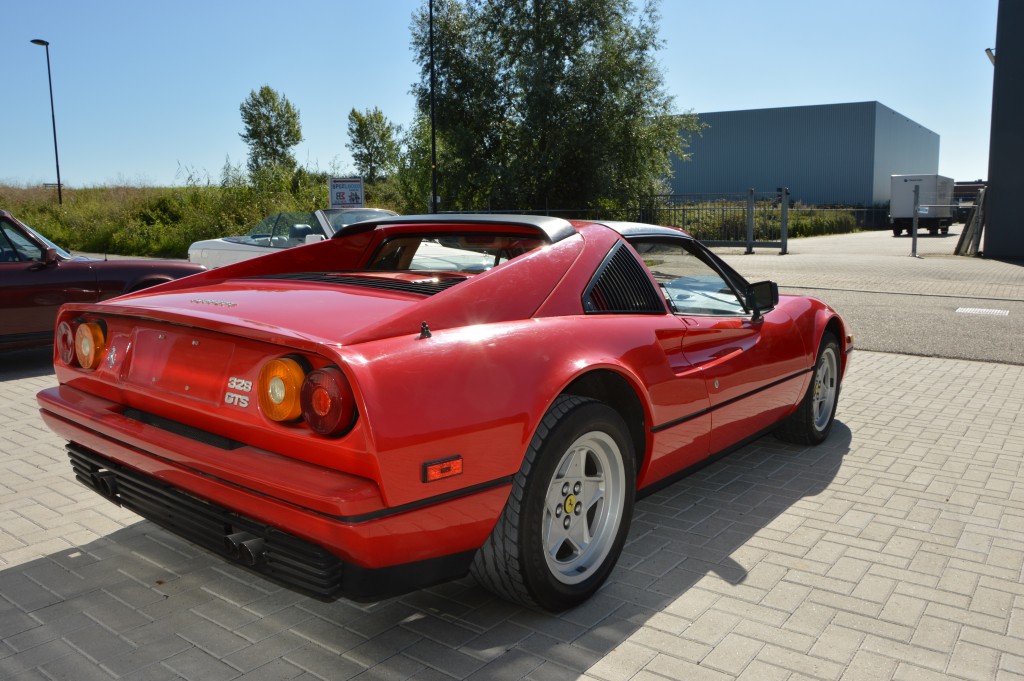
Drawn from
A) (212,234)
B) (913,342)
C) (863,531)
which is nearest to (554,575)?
(863,531)

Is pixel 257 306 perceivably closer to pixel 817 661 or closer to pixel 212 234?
pixel 817 661

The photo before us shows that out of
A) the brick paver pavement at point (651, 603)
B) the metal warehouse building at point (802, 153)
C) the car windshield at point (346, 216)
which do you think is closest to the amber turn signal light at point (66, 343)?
the brick paver pavement at point (651, 603)

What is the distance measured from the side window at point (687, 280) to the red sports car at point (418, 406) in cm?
3

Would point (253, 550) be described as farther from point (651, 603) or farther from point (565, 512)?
point (651, 603)

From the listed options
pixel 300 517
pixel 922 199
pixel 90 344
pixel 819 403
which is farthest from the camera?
pixel 922 199

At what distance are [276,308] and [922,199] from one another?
41.8 m

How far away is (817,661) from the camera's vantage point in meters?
2.64

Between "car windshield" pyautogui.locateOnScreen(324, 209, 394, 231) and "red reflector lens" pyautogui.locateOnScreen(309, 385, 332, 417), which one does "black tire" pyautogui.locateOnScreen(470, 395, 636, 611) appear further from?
"car windshield" pyautogui.locateOnScreen(324, 209, 394, 231)

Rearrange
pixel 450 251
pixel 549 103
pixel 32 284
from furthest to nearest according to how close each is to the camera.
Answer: pixel 549 103 → pixel 32 284 → pixel 450 251

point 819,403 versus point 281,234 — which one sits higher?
point 281,234

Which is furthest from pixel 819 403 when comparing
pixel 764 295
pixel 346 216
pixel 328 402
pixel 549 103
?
pixel 549 103

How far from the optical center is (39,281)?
7559 millimetres

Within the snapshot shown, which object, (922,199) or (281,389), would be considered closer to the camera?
(281,389)

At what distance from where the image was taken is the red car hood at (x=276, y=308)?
99.3 inches
